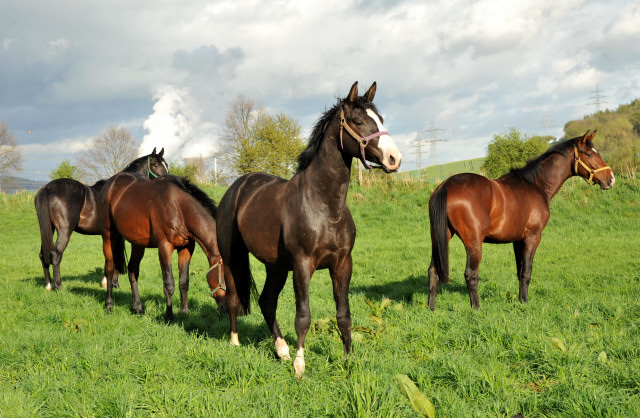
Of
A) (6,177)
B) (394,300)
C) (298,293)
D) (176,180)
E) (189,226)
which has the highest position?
(6,177)

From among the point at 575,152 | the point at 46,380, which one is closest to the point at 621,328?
the point at 575,152

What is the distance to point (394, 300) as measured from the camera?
6562 millimetres

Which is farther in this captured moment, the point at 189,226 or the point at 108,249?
the point at 108,249

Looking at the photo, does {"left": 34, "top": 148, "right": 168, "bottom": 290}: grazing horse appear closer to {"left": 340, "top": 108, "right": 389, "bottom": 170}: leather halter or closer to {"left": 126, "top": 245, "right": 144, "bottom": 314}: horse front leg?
{"left": 126, "top": 245, "right": 144, "bottom": 314}: horse front leg

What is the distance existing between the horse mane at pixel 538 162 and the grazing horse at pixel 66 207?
7371 mm

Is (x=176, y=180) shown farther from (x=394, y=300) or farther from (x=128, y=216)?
(x=394, y=300)

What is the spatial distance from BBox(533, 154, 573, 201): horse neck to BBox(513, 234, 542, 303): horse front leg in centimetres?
90

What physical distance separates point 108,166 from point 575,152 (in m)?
44.7

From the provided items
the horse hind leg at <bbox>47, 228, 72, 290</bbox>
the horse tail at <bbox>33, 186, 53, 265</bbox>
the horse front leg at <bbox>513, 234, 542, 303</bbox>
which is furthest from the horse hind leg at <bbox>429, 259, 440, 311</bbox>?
the horse tail at <bbox>33, 186, 53, 265</bbox>

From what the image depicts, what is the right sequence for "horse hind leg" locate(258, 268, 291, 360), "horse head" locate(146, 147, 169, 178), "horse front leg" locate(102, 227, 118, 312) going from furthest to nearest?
"horse head" locate(146, 147, 169, 178)
"horse front leg" locate(102, 227, 118, 312)
"horse hind leg" locate(258, 268, 291, 360)

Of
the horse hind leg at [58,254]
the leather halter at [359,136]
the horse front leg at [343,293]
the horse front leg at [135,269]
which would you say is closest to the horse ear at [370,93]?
the leather halter at [359,136]

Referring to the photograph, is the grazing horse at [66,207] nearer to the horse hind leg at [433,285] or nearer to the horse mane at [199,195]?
the horse mane at [199,195]

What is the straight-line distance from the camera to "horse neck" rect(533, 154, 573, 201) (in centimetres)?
696

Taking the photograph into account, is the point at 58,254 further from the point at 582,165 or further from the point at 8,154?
the point at 8,154
